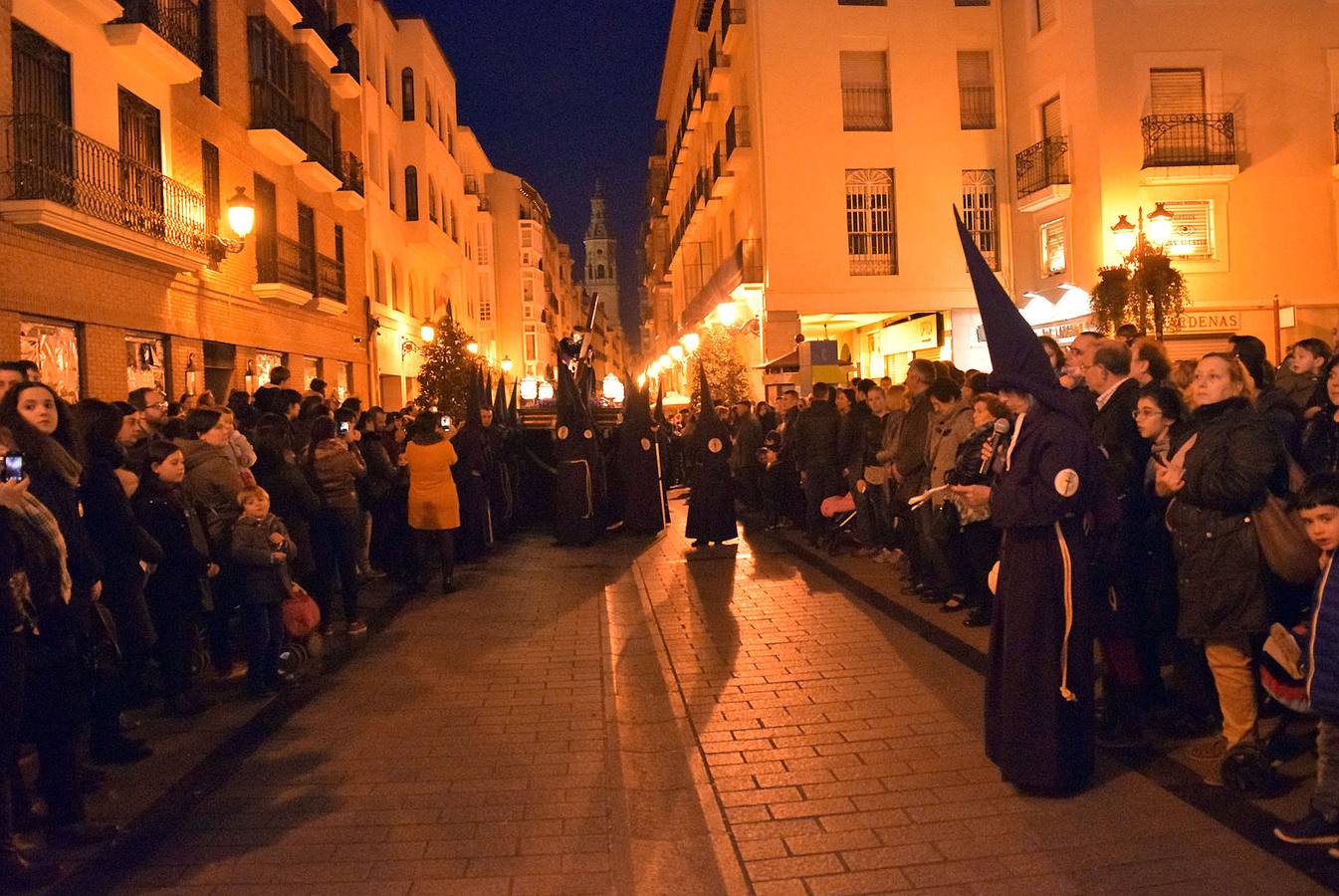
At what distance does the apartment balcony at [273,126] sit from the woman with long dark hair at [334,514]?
14421mm

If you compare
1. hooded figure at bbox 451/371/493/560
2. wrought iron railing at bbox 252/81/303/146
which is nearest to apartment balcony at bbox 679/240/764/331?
wrought iron railing at bbox 252/81/303/146

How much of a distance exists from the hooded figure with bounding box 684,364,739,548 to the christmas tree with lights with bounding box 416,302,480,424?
15654 millimetres

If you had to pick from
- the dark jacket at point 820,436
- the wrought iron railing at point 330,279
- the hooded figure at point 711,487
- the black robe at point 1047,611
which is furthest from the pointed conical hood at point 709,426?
the wrought iron railing at point 330,279

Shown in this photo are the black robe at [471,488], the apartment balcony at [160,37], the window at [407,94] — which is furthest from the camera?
the window at [407,94]

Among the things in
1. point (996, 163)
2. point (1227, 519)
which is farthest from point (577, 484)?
point (996, 163)

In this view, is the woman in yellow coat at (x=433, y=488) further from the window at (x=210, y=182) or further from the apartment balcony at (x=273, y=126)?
the apartment balcony at (x=273, y=126)

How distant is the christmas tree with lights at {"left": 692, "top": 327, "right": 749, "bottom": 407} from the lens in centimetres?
3058

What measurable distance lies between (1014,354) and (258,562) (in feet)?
15.9

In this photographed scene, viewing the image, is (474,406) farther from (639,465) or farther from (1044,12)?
(1044,12)

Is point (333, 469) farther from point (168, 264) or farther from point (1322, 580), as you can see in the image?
point (168, 264)

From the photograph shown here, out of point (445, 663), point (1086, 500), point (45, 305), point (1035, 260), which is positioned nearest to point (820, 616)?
point (445, 663)

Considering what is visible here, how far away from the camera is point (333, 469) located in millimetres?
9359

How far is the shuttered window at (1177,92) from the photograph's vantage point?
24141 mm

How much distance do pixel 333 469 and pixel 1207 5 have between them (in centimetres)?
2247
